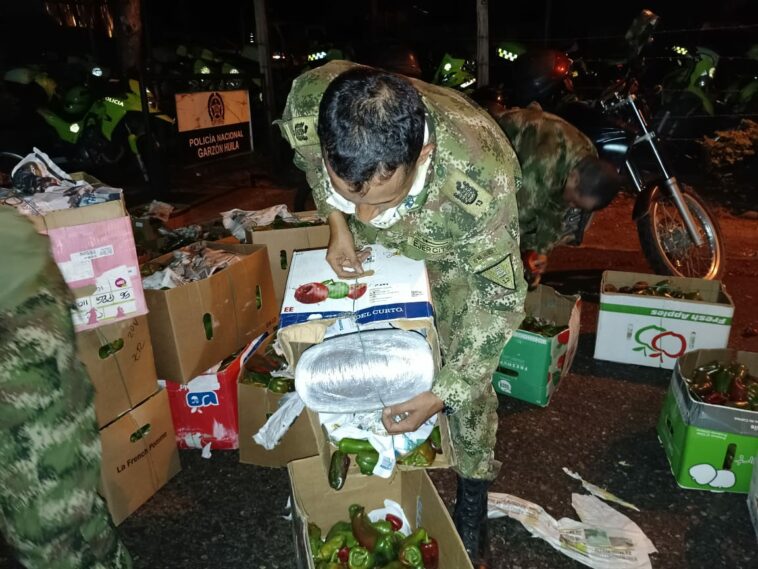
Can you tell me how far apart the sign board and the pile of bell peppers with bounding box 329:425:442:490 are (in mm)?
4870

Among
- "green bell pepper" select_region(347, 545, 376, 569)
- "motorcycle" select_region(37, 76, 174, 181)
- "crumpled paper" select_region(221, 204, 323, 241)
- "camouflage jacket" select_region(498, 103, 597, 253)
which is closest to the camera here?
"green bell pepper" select_region(347, 545, 376, 569)

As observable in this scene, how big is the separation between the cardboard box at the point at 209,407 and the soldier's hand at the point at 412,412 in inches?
47.5

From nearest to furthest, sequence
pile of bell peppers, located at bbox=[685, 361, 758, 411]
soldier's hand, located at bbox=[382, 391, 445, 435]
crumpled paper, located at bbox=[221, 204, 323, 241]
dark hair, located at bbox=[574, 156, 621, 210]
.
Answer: soldier's hand, located at bbox=[382, 391, 445, 435] → pile of bell peppers, located at bbox=[685, 361, 758, 411] → dark hair, located at bbox=[574, 156, 621, 210] → crumpled paper, located at bbox=[221, 204, 323, 241]

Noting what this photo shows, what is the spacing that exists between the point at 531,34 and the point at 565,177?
30.8 feet

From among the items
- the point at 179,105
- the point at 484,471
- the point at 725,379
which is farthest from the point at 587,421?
the point at 179,105

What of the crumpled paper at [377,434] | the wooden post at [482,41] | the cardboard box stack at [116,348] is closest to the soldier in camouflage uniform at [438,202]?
the crumpled paper at [377,434]

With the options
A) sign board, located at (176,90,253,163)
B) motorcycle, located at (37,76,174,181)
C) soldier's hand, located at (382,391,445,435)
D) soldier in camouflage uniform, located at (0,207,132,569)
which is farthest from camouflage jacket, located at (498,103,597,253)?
motorcycle, located at (37,76,174,181)

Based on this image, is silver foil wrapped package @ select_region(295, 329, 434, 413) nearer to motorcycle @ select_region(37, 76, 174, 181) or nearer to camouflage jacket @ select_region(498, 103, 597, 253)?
camouflage jacket @ select_region(498, 103, 597, 253)

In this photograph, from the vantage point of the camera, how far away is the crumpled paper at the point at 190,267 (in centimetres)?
251

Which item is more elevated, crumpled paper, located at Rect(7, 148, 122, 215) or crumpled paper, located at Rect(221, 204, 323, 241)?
crumpled paper, located at Rect(7, 148, 122, 215)

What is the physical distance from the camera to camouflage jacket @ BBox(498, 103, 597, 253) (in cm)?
271

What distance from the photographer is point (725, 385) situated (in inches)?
99.1

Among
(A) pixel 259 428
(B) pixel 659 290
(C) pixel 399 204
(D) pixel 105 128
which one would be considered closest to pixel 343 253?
(C) pixel 399 204

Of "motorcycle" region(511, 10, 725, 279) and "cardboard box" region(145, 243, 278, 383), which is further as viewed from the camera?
"motorcycle" region(511, 10, 725, 279)
